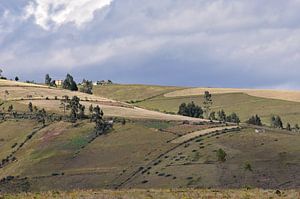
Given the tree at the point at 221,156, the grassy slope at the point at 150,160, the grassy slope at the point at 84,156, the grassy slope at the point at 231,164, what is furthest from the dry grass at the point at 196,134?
the tree at the point at 221,156

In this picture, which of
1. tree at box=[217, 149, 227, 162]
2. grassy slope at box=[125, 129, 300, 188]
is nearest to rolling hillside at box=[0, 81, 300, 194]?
grassy slope at box=[125, 129, 300, 188]

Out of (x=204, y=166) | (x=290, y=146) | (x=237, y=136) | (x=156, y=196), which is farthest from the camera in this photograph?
(x=237, y=136)

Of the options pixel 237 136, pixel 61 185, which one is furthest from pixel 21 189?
pixel 237 136

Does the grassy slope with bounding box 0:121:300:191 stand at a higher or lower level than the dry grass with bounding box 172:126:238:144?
lower

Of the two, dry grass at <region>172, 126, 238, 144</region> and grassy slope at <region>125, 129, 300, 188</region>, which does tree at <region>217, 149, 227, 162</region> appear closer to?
grassy slope at <region>125, 129, 300, 188</region>

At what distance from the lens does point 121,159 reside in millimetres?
161375

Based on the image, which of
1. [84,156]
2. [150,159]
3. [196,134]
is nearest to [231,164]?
[150,159]

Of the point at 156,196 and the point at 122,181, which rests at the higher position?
the point at 156,196

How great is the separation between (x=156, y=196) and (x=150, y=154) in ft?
355

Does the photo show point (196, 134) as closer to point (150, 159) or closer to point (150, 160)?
point (150, 159)

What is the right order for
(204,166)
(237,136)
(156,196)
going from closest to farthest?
1. (156,196)
2. (204,166)
3. (237,136)

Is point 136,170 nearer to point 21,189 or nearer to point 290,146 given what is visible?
point 21,189

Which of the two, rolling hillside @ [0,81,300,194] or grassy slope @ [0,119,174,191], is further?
grassy slope @ [0,119,174,191]

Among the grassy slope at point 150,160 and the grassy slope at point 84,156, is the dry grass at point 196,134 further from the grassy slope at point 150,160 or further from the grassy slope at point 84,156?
the grassy slope at point 84,156
